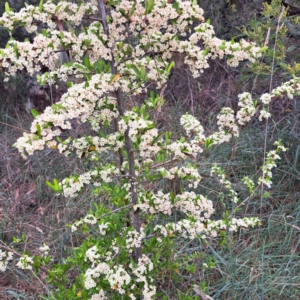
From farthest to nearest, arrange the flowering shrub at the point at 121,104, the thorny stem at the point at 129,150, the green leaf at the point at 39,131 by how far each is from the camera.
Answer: the thorny stem at the point at 129,150 < the flowering shrub at the point at 121,104 < the green leaf at the point at 39,131

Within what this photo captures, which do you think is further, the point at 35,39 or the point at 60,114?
the point at 35,39

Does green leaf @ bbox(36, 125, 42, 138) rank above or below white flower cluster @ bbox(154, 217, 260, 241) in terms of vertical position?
above

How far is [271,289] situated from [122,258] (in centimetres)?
102

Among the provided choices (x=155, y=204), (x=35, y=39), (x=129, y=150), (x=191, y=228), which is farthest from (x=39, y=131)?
(x=191, y=228)

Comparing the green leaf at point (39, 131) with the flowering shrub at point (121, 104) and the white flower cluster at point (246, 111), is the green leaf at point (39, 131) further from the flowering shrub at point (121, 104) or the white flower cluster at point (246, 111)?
the white flower cluster at point (246, 111)

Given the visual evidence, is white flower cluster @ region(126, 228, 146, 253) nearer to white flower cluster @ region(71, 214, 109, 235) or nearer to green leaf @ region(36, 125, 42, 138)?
white flower cluster @ region(71, 214, 109, 235)

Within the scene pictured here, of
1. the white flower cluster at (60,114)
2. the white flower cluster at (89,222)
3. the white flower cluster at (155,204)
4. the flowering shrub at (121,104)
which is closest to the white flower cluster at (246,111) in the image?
the flowering shrub at (121,104)

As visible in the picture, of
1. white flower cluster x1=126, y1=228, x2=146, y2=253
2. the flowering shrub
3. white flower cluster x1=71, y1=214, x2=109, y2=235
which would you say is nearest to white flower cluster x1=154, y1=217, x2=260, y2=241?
the flowering shrub

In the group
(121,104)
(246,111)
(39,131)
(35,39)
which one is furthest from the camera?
(246,111)

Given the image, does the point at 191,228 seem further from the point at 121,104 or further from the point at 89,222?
the point at 121,104

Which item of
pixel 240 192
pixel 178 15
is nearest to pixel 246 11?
pixel 240 192

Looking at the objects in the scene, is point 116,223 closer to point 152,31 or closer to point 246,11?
point 152,31

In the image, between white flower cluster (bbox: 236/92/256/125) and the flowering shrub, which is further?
white flower cluster (bbox: 236/92/256/125)

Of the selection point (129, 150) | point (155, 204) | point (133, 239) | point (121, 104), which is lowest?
point (133, 239)
